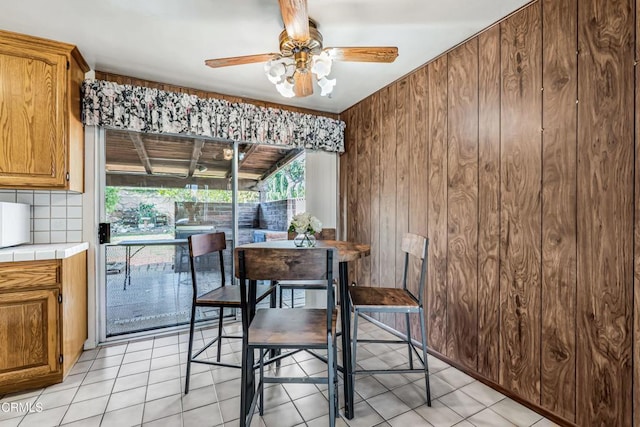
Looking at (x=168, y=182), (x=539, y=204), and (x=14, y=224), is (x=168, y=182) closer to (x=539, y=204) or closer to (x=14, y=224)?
(x=14, y=224)

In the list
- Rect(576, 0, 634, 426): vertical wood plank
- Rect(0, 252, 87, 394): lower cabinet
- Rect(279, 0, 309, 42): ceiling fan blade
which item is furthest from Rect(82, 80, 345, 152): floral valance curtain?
Rect(576, 0, 634, 426): vertical wood plank

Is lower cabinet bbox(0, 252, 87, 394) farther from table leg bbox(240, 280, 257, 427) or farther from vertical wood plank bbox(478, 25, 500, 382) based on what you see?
vertical wood plank bbox(478, 25, 500, 382)

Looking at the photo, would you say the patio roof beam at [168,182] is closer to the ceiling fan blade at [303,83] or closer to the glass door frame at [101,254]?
the glass door frame at [101,254]

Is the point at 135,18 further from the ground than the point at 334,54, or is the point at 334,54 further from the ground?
the point at 135,18

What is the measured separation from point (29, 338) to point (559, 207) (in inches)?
131

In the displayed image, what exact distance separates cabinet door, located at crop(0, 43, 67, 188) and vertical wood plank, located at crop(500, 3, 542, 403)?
10.1 ft

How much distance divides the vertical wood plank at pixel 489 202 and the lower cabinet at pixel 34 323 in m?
2.88

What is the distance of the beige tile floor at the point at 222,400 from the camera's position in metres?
1.67

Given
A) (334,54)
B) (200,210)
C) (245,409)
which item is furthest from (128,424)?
(334,54)

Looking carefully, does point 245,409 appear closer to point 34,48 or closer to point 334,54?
point 334,54

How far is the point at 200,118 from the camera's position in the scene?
2.83m

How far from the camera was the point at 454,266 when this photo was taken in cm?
225

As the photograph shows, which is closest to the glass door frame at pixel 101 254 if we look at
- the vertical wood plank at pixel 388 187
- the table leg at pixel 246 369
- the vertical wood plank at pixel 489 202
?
the table leg at pixel 246 369

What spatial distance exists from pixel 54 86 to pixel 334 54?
6.63 ft
